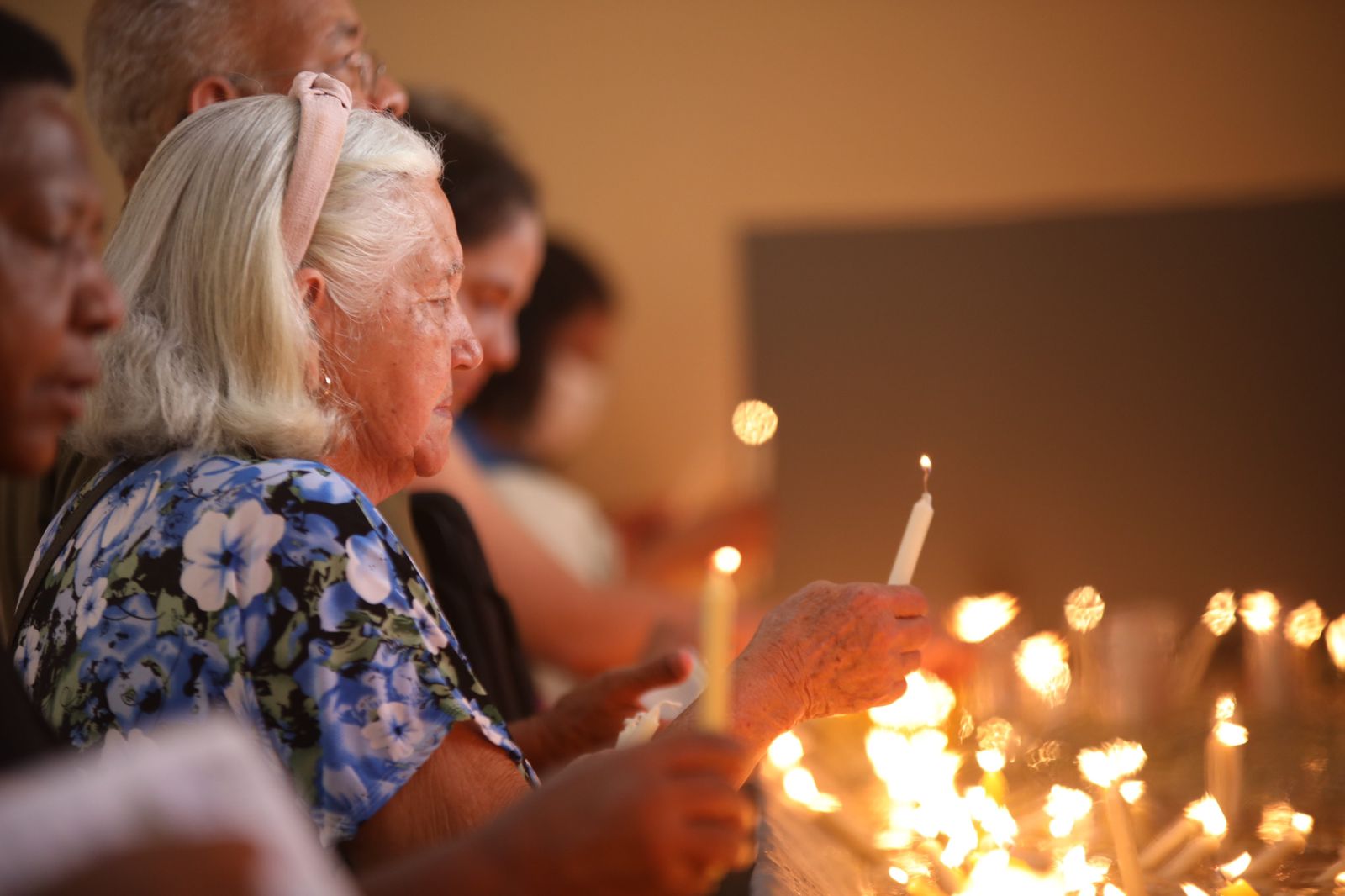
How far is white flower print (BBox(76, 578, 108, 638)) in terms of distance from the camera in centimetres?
88

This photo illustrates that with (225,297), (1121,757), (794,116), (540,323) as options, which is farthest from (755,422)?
(225,297)

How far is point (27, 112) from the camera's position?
671 millimetres

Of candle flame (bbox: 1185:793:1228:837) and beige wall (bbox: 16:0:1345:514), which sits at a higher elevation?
beige wall (bbox: 16:0:1345:514)

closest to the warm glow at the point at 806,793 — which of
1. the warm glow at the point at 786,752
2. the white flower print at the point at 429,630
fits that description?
the warm glow at the point at 786,752

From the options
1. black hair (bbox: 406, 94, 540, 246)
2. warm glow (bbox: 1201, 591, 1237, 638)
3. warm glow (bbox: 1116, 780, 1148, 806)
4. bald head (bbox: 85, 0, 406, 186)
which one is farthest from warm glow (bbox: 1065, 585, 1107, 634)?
bald head (bbox: 85, 0, 406, 186)

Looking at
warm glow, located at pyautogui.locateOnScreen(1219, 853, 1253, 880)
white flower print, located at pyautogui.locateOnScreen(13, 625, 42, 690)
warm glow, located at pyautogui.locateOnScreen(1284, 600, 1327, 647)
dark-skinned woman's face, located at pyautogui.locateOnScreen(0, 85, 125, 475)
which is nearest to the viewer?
dark-skinned woman's face, located at pyautogui.locateOnScreen(0, 85, 125, 475)

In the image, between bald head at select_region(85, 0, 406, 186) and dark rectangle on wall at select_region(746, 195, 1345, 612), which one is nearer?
bald head at select_region(85, 0, 406, 186)

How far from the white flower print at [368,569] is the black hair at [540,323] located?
81.4 inches

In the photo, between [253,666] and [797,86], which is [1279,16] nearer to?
[797,86]

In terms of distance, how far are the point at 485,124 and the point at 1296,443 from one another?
1.61m

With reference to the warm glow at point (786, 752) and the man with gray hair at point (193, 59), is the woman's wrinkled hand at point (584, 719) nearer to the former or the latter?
the man with gray hair at point (193, 59)

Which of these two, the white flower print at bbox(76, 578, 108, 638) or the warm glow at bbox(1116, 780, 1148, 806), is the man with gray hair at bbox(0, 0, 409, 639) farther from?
the warm glow at bbox(1116, 780, 1148, 806)

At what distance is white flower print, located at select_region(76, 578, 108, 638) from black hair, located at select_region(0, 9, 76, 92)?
1.11 ft

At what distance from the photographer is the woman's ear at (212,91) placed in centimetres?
132
